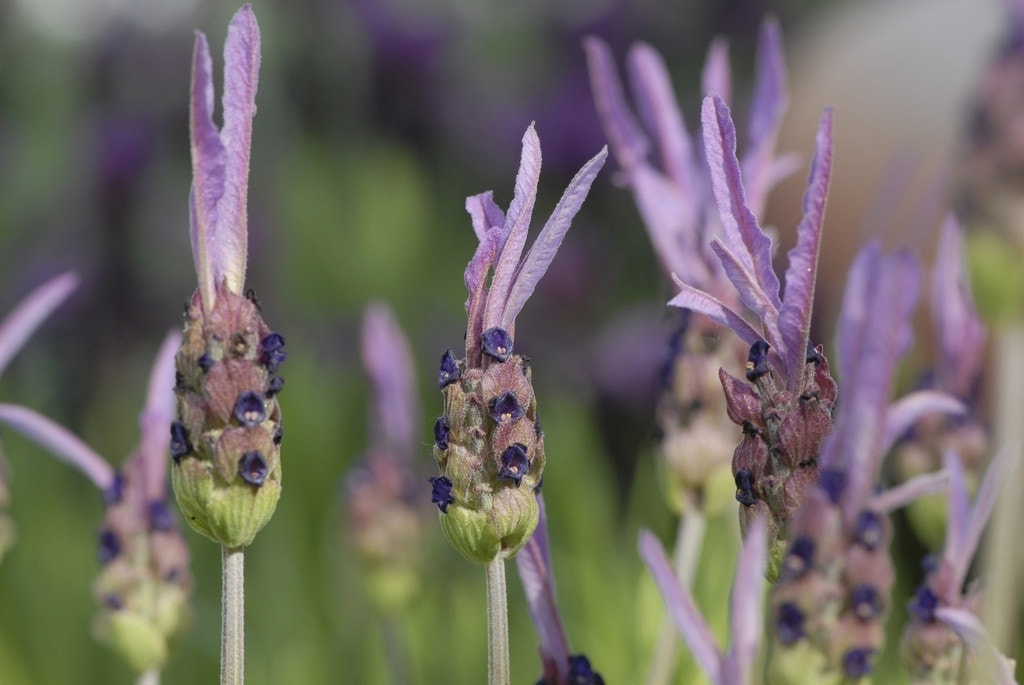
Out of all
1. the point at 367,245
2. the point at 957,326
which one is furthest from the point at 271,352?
the point at 367,245

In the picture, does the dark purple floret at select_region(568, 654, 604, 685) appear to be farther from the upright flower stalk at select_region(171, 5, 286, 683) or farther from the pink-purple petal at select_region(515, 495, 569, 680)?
the upright flower stalk at select_region(171, 5, 286, 683)

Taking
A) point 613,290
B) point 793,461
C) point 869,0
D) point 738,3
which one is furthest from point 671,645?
point 738,3

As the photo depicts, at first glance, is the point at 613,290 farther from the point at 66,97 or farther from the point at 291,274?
the point at 66,97

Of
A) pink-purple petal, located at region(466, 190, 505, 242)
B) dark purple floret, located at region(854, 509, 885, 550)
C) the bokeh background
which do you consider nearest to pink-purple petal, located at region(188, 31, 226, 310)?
pink-purple petal, located at region(466, 190, 505, 242)

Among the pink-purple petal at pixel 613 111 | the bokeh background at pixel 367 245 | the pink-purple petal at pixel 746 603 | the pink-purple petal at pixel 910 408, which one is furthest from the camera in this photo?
the bokeh background at pixel 367 245

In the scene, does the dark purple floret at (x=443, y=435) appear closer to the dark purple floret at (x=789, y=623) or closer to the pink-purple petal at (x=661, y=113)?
the dark purple floret at (x=789, y=623)

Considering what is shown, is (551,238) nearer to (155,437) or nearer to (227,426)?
(227,426)

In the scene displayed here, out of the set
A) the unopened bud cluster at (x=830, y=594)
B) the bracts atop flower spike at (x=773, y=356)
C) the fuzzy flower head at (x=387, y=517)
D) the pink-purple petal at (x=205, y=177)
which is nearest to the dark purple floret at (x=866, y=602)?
the unopened bud cluster at (x=830, y=594)
